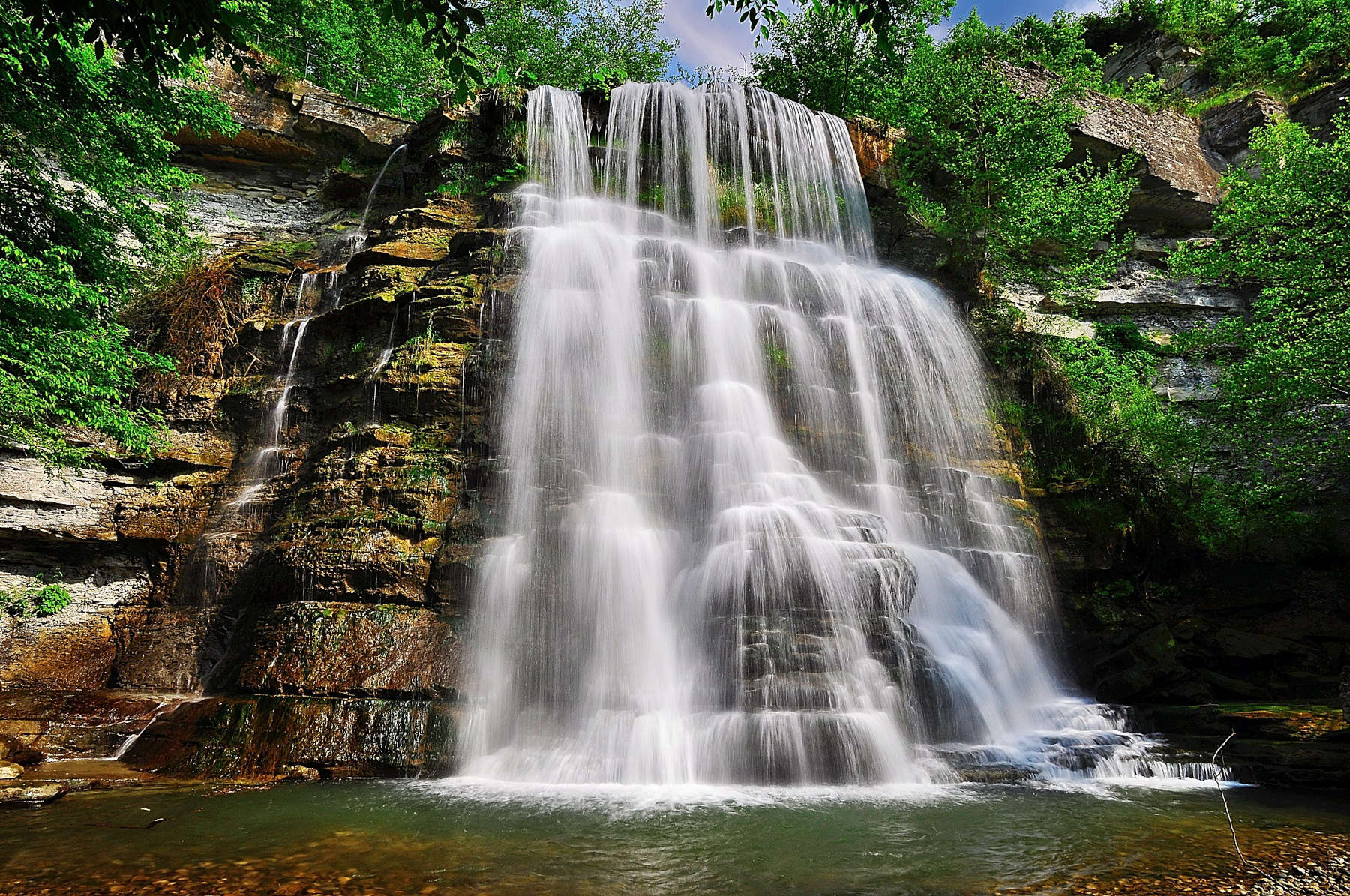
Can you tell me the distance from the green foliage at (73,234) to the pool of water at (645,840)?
5506mm

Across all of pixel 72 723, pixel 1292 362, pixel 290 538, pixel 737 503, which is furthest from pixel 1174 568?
pixel 72 723

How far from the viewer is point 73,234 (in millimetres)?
8984

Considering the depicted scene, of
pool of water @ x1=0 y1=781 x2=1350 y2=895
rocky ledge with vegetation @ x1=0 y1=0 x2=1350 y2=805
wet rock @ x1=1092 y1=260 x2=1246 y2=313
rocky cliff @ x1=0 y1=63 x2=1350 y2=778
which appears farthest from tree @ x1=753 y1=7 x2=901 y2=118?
pool of water @ x1=0 y1=781 x2=1350 y2=895

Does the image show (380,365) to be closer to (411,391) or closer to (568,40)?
(411,391)

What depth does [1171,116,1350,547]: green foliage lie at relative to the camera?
9.58 meters

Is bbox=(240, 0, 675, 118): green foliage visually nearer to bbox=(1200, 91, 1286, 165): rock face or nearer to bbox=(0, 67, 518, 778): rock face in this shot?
bbox=(0, 67, 518, 778): rock face

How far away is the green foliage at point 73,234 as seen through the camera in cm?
771

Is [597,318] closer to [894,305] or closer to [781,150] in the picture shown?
[894,305]

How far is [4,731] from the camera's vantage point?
615cm

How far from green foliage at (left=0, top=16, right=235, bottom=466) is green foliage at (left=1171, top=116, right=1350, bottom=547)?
14.6 meters

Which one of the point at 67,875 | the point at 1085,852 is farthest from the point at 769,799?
the point at 67,875

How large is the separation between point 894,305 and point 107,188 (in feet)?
40.6

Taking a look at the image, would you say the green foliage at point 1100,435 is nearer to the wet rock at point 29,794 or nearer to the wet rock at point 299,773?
the wet rock at point 299,773

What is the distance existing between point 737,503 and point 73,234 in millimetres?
9386
